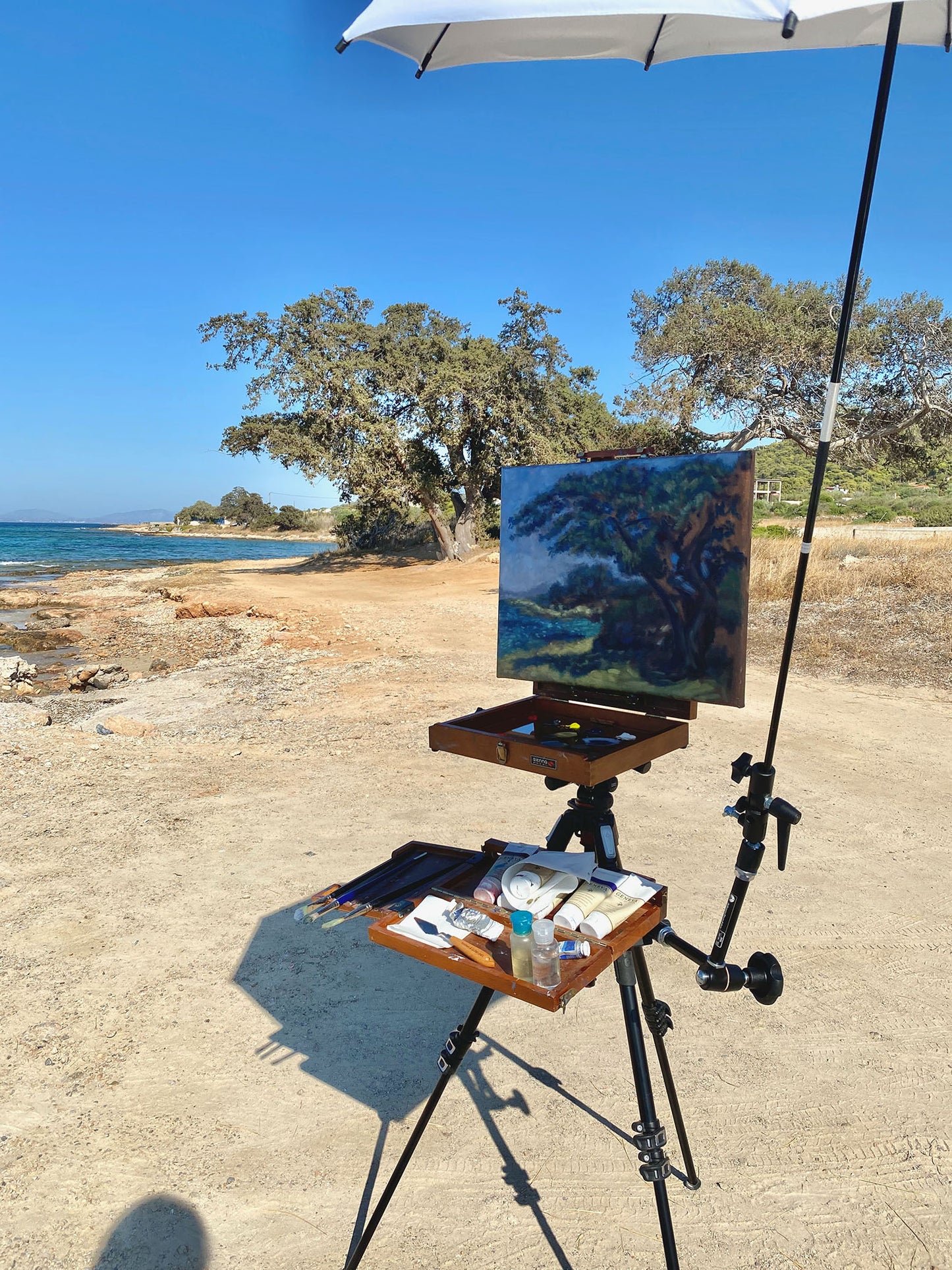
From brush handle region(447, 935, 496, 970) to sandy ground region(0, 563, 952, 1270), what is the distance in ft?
3.62

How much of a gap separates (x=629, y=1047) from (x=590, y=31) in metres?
2.91

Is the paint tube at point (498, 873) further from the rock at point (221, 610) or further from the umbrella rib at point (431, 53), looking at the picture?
the rock at point (221, 610)

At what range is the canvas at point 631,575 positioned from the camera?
240 centimetres

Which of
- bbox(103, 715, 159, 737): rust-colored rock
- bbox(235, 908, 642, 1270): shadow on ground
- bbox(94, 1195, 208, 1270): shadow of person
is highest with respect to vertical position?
bbox(103, 715, 159, 737): rust-colored rock

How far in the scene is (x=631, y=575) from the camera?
2602mm

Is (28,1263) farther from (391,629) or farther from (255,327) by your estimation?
(255,327)

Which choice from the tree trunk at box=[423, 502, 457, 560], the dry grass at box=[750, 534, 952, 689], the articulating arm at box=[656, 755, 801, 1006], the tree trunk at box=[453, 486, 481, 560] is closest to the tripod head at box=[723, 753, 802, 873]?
the articulating arm at box=[656, 755, 801, 1006]

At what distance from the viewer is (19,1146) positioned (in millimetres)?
2617

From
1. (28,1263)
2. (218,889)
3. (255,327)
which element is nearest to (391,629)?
(218,889)

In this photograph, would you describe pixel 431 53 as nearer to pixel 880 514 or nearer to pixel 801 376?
pixel 801 376

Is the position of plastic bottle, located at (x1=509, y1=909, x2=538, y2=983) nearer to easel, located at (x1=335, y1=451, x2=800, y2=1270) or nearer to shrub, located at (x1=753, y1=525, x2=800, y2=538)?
easel, located at (x1=335, y1=451, x2=800, y2=1270)

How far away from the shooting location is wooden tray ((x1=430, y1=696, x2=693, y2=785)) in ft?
6.69

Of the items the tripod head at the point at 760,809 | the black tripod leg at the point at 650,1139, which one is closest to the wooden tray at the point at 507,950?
the black tripod leg at the point at 650,1139

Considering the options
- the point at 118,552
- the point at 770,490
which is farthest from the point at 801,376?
the point at 118,552
